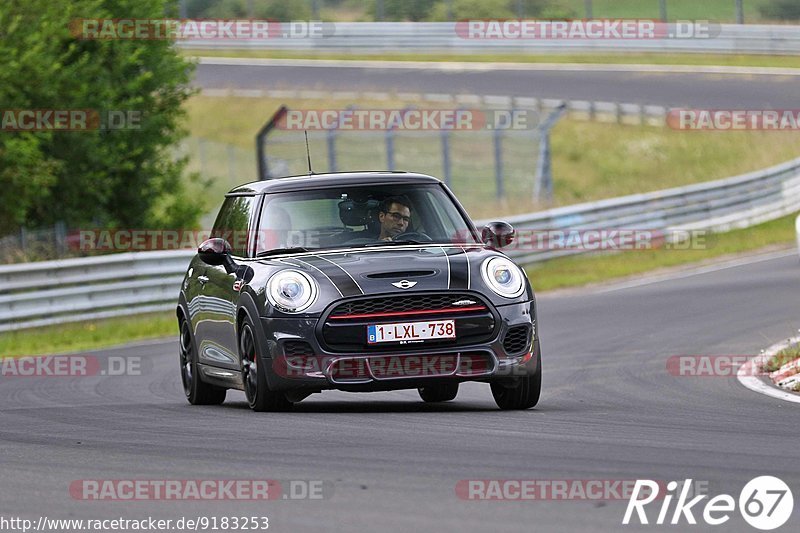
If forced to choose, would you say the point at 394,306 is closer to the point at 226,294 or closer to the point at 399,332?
the point at 399,332

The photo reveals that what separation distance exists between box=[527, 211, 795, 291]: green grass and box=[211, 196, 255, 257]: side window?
12238 mm

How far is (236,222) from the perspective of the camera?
10906 mm

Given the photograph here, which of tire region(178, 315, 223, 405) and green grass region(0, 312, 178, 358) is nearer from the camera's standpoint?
tire region(178, 315, 223, 405)

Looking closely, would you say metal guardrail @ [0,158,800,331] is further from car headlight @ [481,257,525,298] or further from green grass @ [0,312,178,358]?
car headlight @ [481,257,525,298]

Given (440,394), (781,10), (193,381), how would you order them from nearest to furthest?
(440,394)
(193,381)
(781,10)

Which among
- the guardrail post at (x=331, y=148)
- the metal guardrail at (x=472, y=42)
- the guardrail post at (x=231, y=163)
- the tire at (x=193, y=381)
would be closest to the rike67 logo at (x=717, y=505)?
the tire at (x=193, y=381)

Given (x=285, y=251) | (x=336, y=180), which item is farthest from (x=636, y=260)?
(x=285, y=251)

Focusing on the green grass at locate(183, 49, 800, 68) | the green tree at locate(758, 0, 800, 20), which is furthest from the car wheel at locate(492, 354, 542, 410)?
the green tree at locate(758, 0, 800, 20)

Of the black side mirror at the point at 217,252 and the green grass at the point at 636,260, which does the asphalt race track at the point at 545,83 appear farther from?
the black side mirror at the point at 217,252

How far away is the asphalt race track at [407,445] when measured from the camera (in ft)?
20.0

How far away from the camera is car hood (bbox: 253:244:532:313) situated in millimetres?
9203

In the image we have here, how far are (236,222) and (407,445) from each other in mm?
3626

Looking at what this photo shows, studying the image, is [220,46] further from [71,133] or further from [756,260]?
[756,260]

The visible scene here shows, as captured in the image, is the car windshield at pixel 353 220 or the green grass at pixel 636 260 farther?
the green grass at pixel 636 260
